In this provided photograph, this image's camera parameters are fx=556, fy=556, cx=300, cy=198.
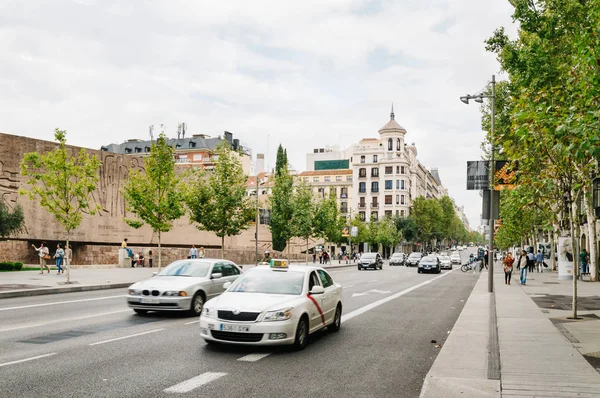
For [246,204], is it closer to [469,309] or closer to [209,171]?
[209,171]

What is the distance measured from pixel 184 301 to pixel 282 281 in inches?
161

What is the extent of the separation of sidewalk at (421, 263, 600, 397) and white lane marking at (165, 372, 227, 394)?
281cm

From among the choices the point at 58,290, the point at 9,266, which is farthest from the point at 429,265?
the point at 58,290

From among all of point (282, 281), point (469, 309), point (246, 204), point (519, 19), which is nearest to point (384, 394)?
point (282, 281)

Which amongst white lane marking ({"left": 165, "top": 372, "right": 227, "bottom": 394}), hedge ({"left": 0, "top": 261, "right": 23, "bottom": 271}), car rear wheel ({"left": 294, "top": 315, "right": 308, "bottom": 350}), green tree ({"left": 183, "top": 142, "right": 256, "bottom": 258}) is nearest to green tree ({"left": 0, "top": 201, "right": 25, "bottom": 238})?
hedge ({"left": 0, "top": 261, "right": 23, "bottom": 271})

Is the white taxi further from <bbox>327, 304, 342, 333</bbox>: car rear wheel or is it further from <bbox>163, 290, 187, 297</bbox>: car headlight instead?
<bbox>163, 290, 187, 297</bbox>: car headlight

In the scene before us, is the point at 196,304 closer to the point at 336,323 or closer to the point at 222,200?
the point at 336,323

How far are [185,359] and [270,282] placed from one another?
2.43 meters

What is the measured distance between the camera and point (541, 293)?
78.3 ft

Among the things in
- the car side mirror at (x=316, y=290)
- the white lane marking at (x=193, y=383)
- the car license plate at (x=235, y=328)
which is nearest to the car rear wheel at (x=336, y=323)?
the car side mirror at (x=316, y=290)

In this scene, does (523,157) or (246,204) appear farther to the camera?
(246,204)

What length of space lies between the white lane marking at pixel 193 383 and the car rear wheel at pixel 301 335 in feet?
7.02

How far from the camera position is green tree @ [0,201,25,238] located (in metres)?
35.2

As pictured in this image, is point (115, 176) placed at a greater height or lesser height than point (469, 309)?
greater
